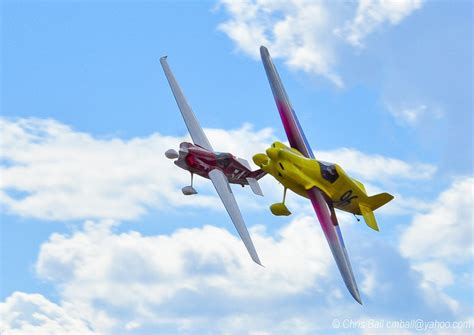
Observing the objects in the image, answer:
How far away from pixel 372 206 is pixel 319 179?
2.31 m

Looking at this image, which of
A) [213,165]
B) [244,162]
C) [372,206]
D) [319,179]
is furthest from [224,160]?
[372,206]

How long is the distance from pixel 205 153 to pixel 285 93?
193 inches

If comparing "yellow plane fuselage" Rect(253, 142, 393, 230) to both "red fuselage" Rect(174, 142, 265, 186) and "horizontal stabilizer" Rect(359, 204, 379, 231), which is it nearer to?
"horizontal stabilizer" Rect(359, 204, 379, 231)

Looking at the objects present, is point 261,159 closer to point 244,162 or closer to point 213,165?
point 213,165

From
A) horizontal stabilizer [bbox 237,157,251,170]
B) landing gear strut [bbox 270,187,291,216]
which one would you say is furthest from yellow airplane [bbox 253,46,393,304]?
horizontal stabilizer [bbox 237,157,251,170]

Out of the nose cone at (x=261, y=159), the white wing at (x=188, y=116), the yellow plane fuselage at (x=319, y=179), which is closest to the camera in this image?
the yellow plane fuselage at (x=319, y=179)

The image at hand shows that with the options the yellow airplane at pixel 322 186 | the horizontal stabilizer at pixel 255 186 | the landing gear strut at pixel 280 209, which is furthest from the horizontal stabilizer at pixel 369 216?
the horizontal stabilizer at pixel 255 186

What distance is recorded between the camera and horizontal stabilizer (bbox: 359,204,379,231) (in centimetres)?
3300

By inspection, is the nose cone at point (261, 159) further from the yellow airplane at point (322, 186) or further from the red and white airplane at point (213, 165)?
the red and white airplane at point (213, 165)

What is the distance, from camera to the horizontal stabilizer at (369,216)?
3300 centimetres

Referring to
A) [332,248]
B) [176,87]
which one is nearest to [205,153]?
[176,87]

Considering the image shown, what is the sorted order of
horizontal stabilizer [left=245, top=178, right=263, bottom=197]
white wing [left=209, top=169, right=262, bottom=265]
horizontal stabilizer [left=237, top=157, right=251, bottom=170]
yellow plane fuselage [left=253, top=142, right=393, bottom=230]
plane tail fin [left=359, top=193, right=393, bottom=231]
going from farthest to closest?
horizontal stabilizer [left=237, top=157, right=251, bottom=170] < horizontal stabilizer [left=245, top=178, right=263, bottom=197] < white wing [left=209, top=169, right=262, bottom=265] < plane tail fin [left=359, top=193, right=393, bottom=231] < yellow plane fuselage [left=253, top=142, right=393, bottom=230]

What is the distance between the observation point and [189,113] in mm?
41344

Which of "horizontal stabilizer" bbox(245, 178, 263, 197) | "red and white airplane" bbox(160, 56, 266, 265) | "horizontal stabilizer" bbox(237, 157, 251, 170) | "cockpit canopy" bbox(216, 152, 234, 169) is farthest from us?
"horizontal stabilizer" bbox(237, 157, 251, 170)
